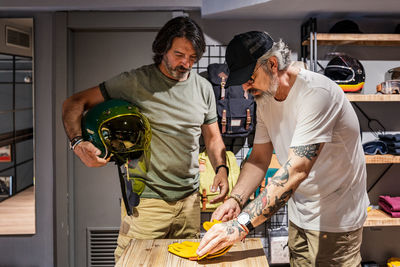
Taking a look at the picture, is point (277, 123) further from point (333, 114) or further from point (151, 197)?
point (151, 197)

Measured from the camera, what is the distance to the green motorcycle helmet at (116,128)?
181cm

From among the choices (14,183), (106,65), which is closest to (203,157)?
(106,65)

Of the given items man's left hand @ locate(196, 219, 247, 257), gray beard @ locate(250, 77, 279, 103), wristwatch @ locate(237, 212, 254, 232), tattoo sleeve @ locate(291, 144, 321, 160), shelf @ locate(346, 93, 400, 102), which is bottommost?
man's left hand @ locate(196, 219, 247, 257)

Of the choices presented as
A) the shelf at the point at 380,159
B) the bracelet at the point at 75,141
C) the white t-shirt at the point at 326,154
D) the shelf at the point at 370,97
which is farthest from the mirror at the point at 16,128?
the shelf at the point at 380,159

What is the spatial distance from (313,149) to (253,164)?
1.72ft

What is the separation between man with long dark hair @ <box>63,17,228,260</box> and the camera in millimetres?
1945

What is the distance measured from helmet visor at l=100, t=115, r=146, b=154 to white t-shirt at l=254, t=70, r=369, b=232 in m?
0.58

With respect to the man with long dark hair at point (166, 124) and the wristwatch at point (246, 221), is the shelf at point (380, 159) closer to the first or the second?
the man with long dark hair at point (166, 124)

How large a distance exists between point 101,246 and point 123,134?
2.02 m

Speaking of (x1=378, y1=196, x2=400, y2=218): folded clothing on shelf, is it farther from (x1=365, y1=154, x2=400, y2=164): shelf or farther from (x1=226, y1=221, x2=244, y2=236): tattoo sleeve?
(x1=226, y1=221, x2=244, y2=236): tattoo sleeve

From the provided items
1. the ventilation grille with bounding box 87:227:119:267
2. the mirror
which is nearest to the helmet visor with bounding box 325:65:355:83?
the ventilation grille with bounding box 87:227:119:267

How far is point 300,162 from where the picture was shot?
146 cm

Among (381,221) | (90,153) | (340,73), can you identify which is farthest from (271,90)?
(381,221)

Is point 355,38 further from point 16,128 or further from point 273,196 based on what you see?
point 16,128
